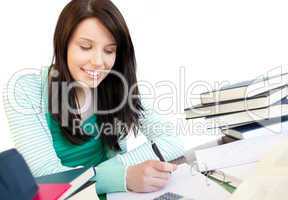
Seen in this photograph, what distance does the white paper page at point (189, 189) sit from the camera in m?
0.68

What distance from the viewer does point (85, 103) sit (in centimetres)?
117

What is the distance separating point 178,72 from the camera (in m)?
1.79

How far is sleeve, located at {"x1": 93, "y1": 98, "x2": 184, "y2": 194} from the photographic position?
2.49ft

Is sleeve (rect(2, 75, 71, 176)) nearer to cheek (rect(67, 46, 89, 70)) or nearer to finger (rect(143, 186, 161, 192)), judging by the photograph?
cheek (rect(67, 46, 89, 70))

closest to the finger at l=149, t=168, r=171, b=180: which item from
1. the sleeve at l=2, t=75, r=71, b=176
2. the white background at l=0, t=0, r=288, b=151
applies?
the sleeve at l=2, t=75, r=71, b=176

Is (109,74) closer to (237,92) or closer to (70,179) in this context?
(237,92)

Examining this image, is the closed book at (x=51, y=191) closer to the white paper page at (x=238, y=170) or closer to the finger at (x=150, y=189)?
the finger at (x=150, y=189)

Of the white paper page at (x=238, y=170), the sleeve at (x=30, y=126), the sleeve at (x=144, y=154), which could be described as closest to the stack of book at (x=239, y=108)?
the sleeve at (x=144, y=154)

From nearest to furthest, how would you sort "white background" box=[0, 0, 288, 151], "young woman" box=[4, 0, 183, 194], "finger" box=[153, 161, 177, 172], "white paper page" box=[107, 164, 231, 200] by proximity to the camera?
1. "white paper page" box=[107, 164, 231, 200]
2. "finger" box=[153, 161, 177, 172]
3. "young woman" box=[4, 0, 183, 194]
4. "white background" box=[0, 0, 288, 151]

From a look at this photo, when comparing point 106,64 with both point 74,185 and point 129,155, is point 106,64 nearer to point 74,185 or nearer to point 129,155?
point 129,155

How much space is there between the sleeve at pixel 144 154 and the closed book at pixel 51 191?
13 cm

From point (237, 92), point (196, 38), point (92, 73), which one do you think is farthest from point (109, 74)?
point (196, 38)

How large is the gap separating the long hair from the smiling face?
0.05 ft

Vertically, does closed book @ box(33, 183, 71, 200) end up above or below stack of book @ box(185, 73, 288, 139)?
below
